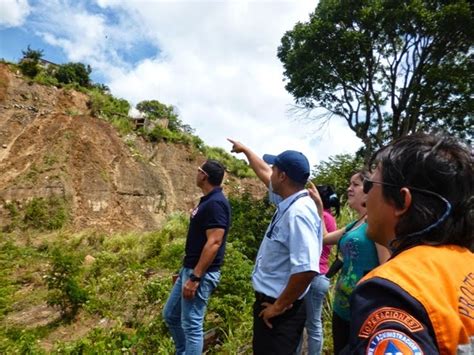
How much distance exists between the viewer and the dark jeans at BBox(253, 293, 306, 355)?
7.40ft

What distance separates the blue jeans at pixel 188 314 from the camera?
3023 mm

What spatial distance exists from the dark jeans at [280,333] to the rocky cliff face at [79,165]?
1112 cm

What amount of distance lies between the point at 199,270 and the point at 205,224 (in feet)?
1.22

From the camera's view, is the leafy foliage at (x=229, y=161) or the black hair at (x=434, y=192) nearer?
the black hair at (x=434, y=192)

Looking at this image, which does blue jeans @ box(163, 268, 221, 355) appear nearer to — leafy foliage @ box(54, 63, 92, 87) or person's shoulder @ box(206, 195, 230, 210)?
person's shoulder @ box(206, 195, 230, 210)

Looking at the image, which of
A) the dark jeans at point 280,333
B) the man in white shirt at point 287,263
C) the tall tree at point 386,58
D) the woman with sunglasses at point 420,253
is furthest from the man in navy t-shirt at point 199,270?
the tall tree at point 386,58

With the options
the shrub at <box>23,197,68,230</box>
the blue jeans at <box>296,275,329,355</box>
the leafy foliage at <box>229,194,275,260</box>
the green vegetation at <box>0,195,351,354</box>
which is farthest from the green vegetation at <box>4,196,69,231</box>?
the blue jeans at <box>296,275,329,355</box>

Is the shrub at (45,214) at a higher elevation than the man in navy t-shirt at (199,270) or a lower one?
higher

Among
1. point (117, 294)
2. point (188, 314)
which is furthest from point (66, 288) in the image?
point (188, 314)

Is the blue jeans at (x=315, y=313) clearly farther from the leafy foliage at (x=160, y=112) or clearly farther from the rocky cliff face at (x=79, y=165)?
the leafy foliage at (x=160, y=112)

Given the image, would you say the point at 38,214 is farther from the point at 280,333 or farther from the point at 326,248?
the point at 280,333

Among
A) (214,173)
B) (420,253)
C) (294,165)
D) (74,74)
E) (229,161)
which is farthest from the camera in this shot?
(229,161)

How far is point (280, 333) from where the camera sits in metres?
2.28

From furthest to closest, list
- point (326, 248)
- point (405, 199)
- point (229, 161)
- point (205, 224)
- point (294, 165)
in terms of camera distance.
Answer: point (229, 161) < point (326, 248) < point (205, 224) < point (294, 165) < point (405, 199)
